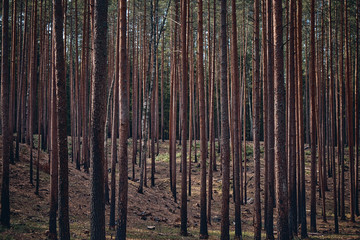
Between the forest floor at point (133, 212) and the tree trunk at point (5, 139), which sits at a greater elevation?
the tree trunk at point (5, 139)

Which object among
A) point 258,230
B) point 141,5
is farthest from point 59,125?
point 141,5

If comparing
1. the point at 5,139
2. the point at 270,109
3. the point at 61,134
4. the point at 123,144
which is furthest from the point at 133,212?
the point at 61,134

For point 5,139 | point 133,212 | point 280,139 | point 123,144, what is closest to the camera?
point 280,139

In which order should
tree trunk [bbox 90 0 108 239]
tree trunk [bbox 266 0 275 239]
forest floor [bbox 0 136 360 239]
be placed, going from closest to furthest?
1. tree trunk [bbox 90 0 108 239]
2. forest floor [bbox 0 136 360 239]
3. tree trunk [bbox 266 0 275 239]

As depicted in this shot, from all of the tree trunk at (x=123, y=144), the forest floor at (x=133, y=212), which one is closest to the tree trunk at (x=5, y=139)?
the forest floor at (x=133, y=212)

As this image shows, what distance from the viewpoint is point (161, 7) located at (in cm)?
2403

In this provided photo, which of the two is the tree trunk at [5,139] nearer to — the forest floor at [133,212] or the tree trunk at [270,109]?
the forest floor at [133,212]

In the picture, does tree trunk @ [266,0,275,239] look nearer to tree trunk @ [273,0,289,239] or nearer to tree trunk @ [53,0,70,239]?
tree trunk @ [273,0,289,239]

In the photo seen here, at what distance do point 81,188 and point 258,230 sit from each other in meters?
9.69

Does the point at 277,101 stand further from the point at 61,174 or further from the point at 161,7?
the point at 161,7

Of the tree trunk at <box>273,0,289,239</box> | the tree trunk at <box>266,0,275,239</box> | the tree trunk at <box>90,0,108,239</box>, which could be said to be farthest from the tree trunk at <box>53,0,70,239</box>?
the tree trunk at <box>266,0,275,239</box>

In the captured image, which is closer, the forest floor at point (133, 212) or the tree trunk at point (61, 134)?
the tree trunk at point (61, 134)

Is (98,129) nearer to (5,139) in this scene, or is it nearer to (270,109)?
(5,139)

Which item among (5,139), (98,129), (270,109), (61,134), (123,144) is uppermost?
(270,109)
